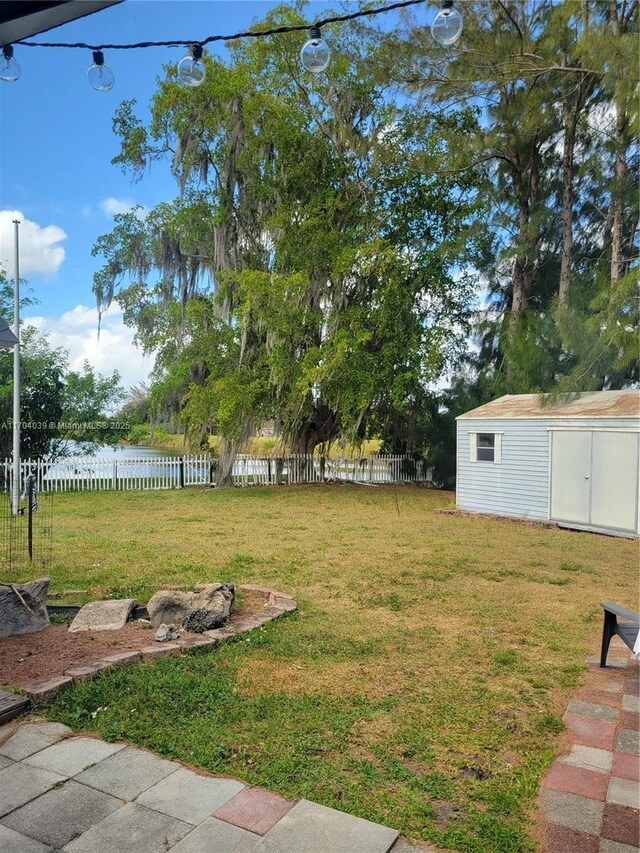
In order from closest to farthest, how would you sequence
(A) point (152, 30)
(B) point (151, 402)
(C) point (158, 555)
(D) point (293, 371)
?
(A) point (152, 30) → (C) point (158, 555) → (D) point (293, 371) → (B) point (151, 402)

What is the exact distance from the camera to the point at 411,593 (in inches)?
194

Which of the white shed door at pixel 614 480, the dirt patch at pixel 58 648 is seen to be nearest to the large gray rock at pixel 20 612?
the dirt patch at pixel 58 648

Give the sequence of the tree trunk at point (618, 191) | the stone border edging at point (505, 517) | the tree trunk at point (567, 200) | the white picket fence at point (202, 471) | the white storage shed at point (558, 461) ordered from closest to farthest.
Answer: the white storage shed at point (558, 461), the stone border edging at point (505, 517), the tree trunk at point (618, 191), the tree trunk at point (567, 200), the white picket fence at point (202, 471)

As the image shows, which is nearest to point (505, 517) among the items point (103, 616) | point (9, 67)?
point (103, 616)

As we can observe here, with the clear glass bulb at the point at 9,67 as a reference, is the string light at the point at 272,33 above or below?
above

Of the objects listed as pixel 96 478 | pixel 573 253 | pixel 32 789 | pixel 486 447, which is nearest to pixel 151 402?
pixel 96 478

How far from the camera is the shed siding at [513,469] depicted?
9.40 meters

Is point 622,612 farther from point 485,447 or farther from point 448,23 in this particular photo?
point 485,447

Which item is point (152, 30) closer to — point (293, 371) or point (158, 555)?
point (158, 555)

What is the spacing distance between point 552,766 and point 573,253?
1354 centimetres

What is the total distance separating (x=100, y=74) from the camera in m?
2.96

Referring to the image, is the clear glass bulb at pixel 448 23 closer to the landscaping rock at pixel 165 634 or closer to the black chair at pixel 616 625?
the black chair at pixel 616 625

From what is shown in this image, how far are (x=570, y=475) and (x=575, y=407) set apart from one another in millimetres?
1115

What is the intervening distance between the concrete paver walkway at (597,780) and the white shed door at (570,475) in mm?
6252
